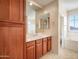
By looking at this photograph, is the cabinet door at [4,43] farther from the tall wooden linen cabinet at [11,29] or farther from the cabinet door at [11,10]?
the cabinet door at [11,10]

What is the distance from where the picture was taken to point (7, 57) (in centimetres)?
211

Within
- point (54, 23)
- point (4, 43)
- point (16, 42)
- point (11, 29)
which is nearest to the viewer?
point (4, 43)

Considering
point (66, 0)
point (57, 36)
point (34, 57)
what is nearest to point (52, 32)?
point (57, 36)

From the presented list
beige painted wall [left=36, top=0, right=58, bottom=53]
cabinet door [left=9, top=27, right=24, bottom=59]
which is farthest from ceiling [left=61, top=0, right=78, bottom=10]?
cabinet door [left=9, top=27, right=24, bottom=59]

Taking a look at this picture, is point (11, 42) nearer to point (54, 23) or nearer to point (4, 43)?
point (4, 43)

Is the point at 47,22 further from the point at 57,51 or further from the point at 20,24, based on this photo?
the point at 20,24

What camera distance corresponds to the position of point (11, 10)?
85.3 inches

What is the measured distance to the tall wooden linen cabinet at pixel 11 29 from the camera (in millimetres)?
2027

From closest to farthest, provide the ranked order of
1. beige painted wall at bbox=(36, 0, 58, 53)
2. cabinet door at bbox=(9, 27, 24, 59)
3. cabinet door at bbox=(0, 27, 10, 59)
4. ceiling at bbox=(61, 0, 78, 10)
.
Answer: cabinet door at bbox=(0, 27, 10, 59)
cabinet door at bbox=(9, 27, 24, 59)
beige painted wall at bbox=(36, 0, 58, 53)
ceiling at bbox=(61, 0, 78, 10)

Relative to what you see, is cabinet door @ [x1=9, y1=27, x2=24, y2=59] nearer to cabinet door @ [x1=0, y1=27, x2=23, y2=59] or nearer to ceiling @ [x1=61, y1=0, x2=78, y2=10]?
cabinet door @ [x1=0, y1=27, x2=23, y2=59]

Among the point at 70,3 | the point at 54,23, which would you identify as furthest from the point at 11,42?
the point at 70,3

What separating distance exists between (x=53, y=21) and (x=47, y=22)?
1.64 feet

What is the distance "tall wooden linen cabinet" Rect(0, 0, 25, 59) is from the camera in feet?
6.65

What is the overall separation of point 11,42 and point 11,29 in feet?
0.83
